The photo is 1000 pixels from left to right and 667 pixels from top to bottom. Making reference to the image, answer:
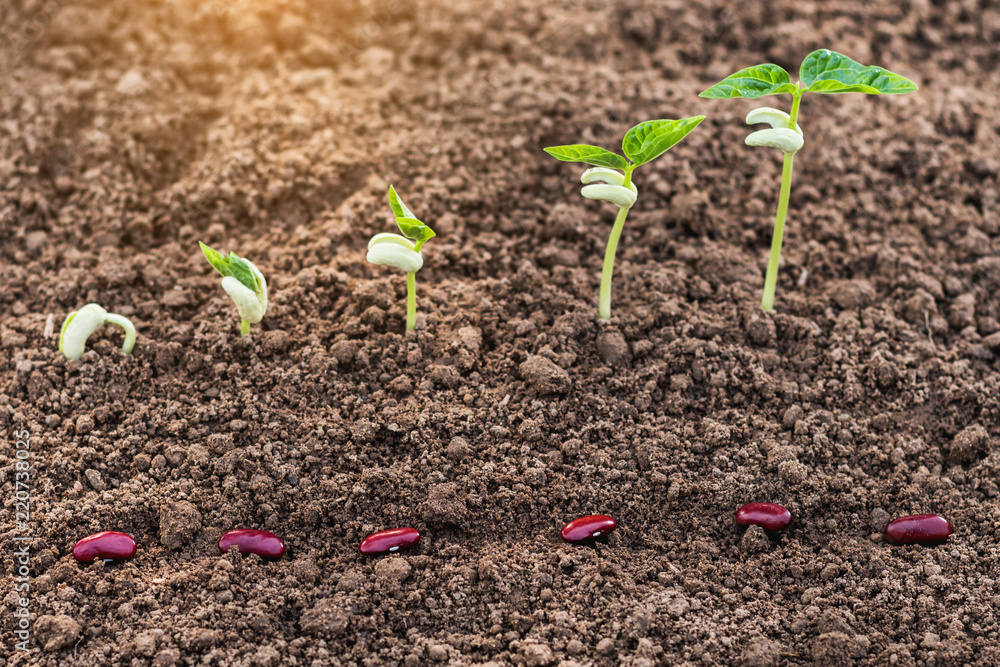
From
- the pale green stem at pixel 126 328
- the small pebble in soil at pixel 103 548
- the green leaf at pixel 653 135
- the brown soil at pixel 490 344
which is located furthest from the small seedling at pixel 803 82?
the small pebble in soil at pixel 103 548

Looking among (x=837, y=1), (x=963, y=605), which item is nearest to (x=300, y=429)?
(x=963, y=605)

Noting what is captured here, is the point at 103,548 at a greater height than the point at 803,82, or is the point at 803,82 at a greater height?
the point at 803,82

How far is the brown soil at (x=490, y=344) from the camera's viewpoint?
209 centimetres

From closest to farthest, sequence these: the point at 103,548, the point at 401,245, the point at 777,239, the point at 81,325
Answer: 1. the point at 103,548
2. the point at 401,245
3. the point at 81,325
4. the point at 777,239

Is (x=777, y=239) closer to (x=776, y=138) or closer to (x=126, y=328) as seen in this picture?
(x=776, y=138)

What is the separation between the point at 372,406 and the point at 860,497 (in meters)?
1.40

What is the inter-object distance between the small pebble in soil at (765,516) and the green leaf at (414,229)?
1142 mm

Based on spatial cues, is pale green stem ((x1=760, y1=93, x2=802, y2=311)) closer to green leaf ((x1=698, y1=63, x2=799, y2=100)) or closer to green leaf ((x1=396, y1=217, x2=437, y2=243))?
green leaf ((x1=698, y1=63, x2=799, y2=100))

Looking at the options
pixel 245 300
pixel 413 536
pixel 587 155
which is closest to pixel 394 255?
pixel 245 300

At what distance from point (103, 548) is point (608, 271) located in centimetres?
159

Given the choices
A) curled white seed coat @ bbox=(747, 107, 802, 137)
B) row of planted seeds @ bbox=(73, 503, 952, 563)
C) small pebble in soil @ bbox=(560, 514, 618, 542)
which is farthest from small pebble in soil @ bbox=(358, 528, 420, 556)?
curled white seed coat @ bbox=(747, 107, 802, 137)

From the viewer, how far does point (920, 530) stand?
2227 mm

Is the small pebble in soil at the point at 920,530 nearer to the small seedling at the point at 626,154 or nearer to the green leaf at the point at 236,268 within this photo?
the small seedling at the point at 626,154

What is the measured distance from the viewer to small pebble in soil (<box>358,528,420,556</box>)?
7.16 feet
